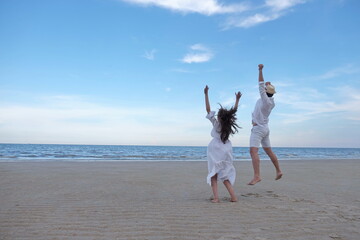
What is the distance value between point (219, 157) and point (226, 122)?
62 centimetres

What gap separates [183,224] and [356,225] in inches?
83.1

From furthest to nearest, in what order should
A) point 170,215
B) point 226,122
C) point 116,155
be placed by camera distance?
1. point 116,155
2. point 226,122
3. point 170,215

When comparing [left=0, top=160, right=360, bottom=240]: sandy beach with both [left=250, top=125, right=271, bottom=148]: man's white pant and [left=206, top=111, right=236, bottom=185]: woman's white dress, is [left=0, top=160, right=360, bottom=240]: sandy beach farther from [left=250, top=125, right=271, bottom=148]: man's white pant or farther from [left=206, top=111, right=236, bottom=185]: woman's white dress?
[left=250, top=125, right=271, bottom=148]: man's white pant

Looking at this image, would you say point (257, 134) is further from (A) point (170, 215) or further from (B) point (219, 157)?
(A) point (170, 215)

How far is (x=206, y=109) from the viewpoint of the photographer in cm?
520

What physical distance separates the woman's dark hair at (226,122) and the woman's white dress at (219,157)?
0.08m

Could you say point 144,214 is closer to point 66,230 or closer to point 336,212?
point 66,230

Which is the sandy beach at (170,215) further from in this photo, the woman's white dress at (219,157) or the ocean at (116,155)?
the ocean at (116,155)

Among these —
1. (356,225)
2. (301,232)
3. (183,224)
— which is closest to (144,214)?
(183,224)

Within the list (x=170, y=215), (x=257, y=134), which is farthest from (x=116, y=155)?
(x=170, y=215)

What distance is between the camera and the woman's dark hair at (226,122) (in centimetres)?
495

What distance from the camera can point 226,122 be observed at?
4.95m

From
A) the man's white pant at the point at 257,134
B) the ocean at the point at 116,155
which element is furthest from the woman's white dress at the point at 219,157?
the ocean at the point at 116,155

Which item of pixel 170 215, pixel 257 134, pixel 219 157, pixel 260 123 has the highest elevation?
pixel 260 123
